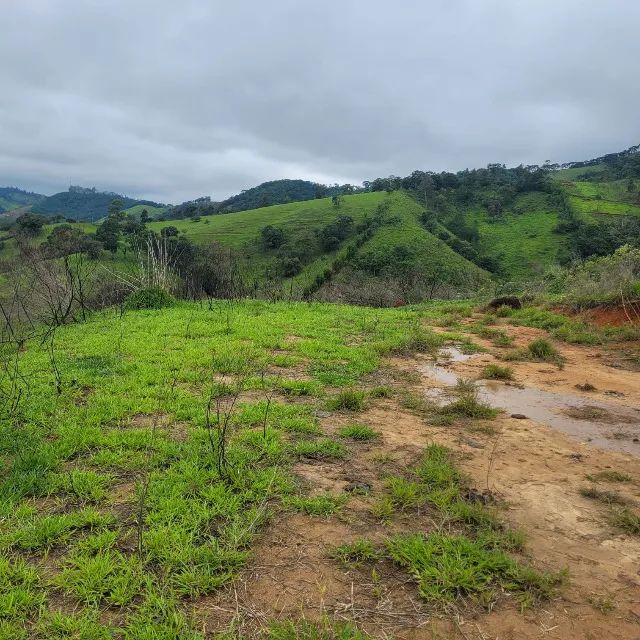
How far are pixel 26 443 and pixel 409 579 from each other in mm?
3744

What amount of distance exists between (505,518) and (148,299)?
13.8 m

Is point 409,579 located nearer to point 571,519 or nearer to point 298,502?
point 298,502

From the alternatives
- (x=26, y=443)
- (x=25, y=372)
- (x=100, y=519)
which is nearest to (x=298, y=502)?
(x=100, y=519)

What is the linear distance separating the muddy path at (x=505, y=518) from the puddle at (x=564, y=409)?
0.09 feet

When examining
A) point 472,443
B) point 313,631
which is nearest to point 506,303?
point 472,443

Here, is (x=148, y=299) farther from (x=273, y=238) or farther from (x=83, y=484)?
(x=273, y=238)

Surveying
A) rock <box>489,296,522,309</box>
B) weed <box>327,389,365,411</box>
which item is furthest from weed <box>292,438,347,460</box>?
rock <box>489,296,522,309</box>

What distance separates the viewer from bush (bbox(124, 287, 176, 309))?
585 inches

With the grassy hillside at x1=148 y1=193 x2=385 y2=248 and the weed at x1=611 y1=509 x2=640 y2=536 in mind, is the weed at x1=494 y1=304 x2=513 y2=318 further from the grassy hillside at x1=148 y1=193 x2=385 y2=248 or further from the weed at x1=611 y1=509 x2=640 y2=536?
the grassy hillside at x1=148 y1=193 x2=385 y2=248

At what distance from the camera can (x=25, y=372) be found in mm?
7012

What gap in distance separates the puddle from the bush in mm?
10359

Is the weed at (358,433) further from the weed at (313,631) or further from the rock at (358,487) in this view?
the weed at (313,631)

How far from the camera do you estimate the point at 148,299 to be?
49.3 feet

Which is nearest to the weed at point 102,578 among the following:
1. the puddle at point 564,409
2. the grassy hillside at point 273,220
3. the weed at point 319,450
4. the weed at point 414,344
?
the weed at point 319,450
